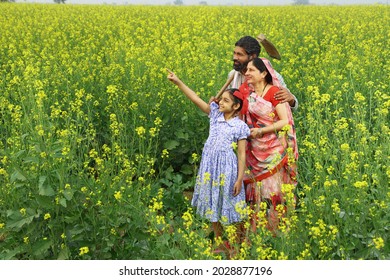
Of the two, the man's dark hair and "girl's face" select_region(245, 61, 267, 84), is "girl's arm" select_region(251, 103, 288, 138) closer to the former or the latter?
"girl's face" select_region(245, 61, 267, 84)

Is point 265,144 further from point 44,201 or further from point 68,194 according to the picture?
point 44,201

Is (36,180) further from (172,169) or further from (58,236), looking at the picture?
(172,169)

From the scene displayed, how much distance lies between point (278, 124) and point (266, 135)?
141mm

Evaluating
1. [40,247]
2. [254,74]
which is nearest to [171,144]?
[254,74]

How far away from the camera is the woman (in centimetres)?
481

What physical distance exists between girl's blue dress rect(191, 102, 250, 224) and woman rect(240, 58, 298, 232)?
156mm

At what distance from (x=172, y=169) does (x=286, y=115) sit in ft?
5.85

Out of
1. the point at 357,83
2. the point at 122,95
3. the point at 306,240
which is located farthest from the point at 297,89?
the point at 306,240

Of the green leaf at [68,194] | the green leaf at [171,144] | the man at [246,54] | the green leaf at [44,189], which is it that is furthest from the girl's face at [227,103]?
the green leaf at [171,144]

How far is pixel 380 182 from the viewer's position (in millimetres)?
4379

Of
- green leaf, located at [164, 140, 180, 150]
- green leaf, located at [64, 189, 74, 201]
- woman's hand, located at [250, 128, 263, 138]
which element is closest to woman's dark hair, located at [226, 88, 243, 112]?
woman's hand, located at [250, 128, 263, 138]

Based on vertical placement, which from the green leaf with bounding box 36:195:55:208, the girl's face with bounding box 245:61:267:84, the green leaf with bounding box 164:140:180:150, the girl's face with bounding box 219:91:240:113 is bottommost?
the green leaf with bounding box 164:140:180:150

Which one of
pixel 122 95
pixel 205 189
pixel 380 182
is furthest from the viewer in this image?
pixel 122 95

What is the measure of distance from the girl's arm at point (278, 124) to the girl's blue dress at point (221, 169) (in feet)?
0.28
